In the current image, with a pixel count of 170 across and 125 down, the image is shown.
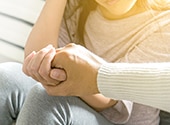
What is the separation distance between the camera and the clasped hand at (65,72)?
0.76 meters

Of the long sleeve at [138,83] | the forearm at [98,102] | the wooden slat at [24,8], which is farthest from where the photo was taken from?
the wooden slat at [24,8]

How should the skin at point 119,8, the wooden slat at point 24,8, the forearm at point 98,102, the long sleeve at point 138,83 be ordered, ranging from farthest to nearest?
the wooden slat at point 24,8 → the skin at point 119,8 → the forearm at point 98,102 → the long sleeve at point 138,83

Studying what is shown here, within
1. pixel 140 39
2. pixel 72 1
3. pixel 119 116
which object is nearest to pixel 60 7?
pixel 72 1

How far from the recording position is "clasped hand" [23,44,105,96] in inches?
30.0

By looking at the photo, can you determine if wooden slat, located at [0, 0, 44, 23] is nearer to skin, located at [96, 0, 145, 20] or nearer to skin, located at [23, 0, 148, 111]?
skin, located at [96, 0, 145, 20]

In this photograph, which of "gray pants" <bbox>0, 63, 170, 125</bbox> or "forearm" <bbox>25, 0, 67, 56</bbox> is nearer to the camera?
"gray pants" <bbox>0, 63, 170, 125</bbox>

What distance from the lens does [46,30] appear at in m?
1.03

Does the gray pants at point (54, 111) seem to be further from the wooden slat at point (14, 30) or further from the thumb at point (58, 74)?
the wooden slat at point (14, 30)

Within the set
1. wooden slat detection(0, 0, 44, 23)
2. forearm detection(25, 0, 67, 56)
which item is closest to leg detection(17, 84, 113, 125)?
forearm detection(25, 0, 67, 56)

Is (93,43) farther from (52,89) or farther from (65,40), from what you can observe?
(52,89)

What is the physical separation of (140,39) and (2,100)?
0.37 meters

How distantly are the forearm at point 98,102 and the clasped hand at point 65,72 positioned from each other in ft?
0.16

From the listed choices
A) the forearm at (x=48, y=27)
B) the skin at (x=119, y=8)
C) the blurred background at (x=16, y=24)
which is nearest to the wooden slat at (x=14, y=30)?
the blurred background at (x=16, y=24)

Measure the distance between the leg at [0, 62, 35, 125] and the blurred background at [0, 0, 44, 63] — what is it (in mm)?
346
